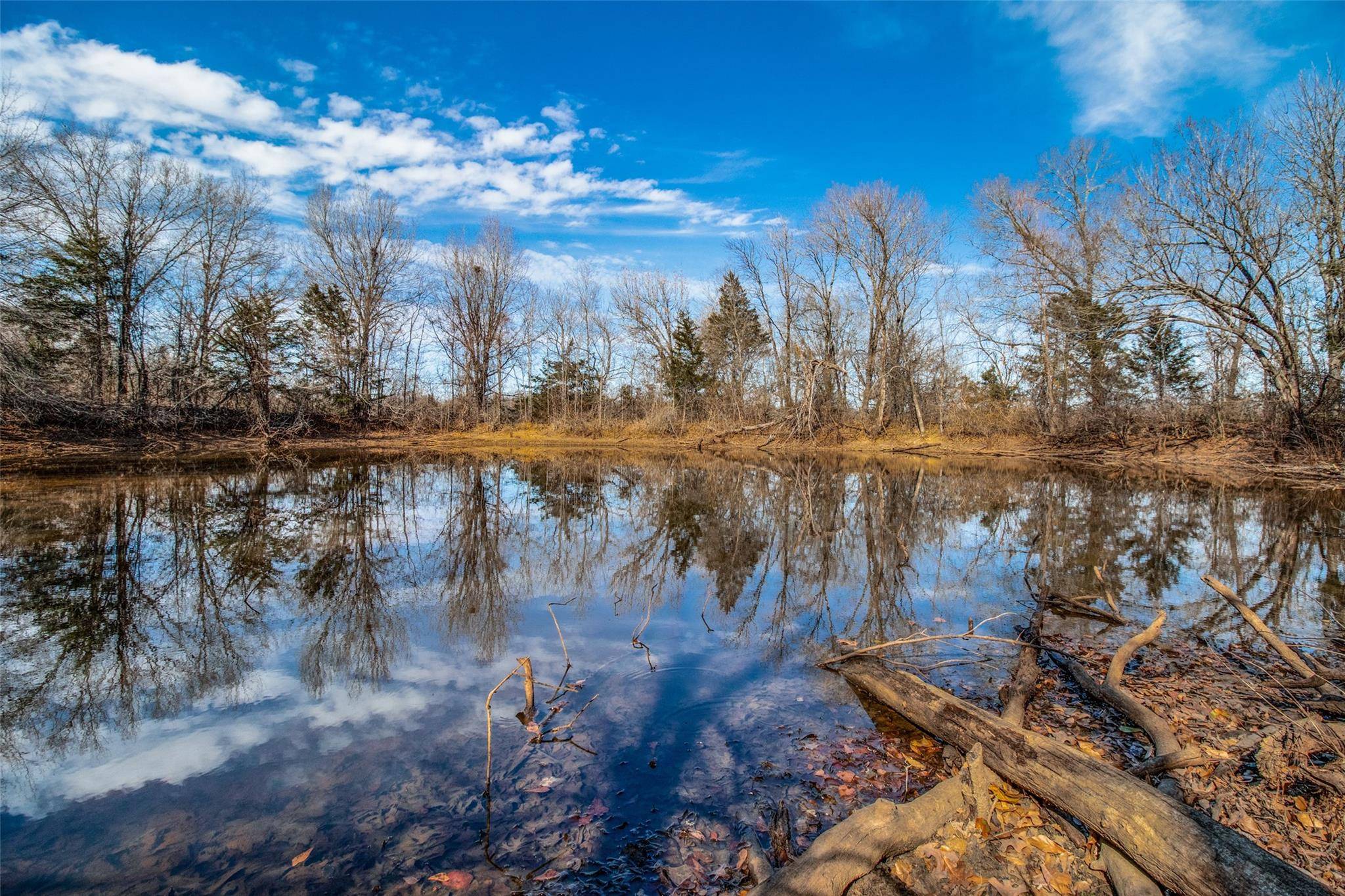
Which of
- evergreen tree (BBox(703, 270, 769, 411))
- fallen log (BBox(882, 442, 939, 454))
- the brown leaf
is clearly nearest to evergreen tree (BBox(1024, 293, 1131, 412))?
fallen log (BBox(882, 442, 939, 454))

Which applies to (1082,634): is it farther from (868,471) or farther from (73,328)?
(73,328)

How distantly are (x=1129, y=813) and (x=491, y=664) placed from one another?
4.68 m

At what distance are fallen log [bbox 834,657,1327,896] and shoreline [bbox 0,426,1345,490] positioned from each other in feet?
67.1

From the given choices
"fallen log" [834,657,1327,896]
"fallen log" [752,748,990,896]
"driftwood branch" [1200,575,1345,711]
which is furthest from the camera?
"driftwood branch" [1200,575,1345,711]

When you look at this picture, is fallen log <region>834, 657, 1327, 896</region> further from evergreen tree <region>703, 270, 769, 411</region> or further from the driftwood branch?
evergreen tree <region>703, 270, 769, 411</region>

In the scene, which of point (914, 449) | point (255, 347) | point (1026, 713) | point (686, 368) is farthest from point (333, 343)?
point (1026, 713)

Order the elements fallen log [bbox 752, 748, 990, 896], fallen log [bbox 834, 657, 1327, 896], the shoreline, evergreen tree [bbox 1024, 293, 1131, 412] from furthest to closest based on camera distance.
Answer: evergreen tree [bbox 1024, 293, 1131, 412], the shoreline, fallen log [bbox 752, 748, 990, 896], fallen log [bbox 834, 657, 1327, 896]

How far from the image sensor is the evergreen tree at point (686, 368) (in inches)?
1479

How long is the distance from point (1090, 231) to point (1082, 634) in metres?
26.9

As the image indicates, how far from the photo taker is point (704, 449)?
33156 mm

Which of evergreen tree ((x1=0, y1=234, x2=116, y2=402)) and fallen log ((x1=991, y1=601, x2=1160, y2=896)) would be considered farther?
evergreen tree ((x1=0, y1=234, x2=116, y2=402))

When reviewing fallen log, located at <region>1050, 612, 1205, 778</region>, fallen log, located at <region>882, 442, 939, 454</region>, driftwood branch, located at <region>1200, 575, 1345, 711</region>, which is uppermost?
fallen log, located at <region>882, 442, 939, 454</region>

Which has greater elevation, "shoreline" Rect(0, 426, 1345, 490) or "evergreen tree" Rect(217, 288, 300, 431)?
"evergreen tree" Rect(217, 288, 300, 431)

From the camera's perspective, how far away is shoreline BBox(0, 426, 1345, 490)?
19.2 m
